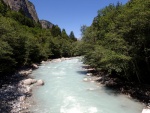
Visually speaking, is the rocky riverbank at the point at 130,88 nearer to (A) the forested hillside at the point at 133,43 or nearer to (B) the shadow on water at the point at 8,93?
(A) the forested hillside at the point at 133,43

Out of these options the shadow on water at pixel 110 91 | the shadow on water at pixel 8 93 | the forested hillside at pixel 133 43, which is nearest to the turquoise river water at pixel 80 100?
the shadow on water at pixel 110 91

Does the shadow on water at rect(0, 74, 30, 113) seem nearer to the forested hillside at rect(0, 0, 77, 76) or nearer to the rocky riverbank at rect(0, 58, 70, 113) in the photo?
the rocky riverbank at rect(0, 58, 70, 113)

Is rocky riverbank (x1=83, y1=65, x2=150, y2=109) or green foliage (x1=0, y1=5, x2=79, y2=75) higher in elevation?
green foliage (x1=0, y1=5, x2=79, y2=75)

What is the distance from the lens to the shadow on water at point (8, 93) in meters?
15.4

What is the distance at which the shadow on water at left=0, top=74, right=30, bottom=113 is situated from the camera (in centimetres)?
1536

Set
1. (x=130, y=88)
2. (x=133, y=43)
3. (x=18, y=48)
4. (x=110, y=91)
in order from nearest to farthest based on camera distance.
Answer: (x=133, y=43) → (x=130, y=88) → (x=110, y=91) → (x=18, y=48)

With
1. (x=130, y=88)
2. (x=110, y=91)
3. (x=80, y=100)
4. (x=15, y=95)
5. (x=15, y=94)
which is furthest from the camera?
(x=110, y=91)

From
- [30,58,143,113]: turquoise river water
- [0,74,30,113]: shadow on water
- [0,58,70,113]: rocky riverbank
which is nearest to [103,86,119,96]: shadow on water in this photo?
[30,58,143,113]: turquoise river water

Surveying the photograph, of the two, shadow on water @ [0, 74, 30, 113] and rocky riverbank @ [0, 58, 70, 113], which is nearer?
rocky riverbank @ [0, 58, 70, 113]

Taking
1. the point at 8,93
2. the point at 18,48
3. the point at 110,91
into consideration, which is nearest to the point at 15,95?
the point at 8,93

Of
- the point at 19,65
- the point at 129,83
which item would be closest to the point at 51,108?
the point at 129,83

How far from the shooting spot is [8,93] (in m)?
19.1

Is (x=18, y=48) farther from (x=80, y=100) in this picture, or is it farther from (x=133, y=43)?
(x=133, y=43)

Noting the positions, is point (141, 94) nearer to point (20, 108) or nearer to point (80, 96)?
point (80, 96)
